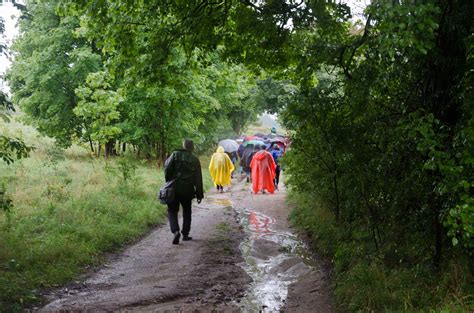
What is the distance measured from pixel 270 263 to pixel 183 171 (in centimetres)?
266

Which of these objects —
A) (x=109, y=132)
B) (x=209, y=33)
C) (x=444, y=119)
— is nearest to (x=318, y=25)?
(x=209, y=33)

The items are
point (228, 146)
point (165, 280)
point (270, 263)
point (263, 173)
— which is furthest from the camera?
point (228, 146)

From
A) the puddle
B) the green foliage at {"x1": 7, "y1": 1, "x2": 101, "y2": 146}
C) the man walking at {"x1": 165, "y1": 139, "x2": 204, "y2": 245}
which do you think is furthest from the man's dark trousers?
the green foliage at {"x1": 7, "y1": 1, "x2": 101, "y2": 146}

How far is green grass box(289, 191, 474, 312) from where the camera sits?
4707 mm

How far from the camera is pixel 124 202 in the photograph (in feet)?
38.7

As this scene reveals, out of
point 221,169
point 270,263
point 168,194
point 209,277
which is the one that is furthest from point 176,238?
point 221,169

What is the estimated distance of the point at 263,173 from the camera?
17.7 m

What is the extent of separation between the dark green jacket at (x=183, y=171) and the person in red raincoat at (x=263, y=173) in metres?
8.26

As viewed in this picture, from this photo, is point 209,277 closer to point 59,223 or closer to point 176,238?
point 176,238

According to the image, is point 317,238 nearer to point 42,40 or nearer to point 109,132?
point 109,132

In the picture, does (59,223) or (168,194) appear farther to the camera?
(168,194)

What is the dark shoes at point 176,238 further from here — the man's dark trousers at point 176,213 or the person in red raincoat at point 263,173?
the person in red raincoat at point 263,173

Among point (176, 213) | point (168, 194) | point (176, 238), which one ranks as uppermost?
point (168, 194)

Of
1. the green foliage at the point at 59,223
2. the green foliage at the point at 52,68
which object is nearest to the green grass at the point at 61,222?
the green foliage at the point at 59,223
